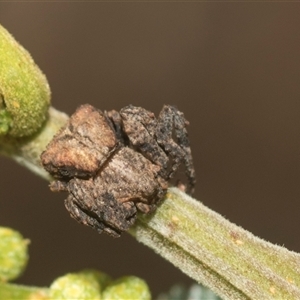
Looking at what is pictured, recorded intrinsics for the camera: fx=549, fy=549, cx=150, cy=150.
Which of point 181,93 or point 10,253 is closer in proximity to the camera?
point 10,253

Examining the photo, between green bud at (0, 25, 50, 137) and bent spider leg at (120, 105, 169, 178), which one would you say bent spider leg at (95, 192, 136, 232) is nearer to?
bent spider leg at (120, 105, 169, 178)

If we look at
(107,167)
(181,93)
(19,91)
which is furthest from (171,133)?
(181,93)

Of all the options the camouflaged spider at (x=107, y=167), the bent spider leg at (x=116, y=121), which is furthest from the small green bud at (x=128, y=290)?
the bent spider leg at (x=116, y=121)

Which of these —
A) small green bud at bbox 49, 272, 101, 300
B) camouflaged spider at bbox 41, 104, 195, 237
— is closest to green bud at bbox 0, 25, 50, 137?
camouflaged spider at bbox 41, 104, 195, 237

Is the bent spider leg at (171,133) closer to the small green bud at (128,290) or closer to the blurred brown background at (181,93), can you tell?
the small green bud at (128,290)

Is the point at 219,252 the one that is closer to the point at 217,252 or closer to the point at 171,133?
the point at 217,252
